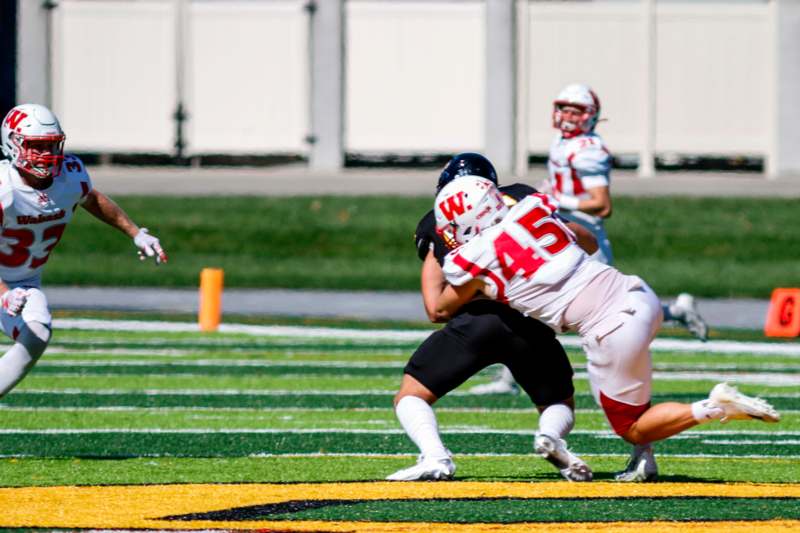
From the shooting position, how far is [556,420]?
7.88 meters

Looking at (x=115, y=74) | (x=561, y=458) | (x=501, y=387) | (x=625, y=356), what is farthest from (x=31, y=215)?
(x=115, y=74)

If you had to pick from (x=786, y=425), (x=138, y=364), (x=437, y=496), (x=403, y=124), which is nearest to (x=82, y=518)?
(x=437, y=496)

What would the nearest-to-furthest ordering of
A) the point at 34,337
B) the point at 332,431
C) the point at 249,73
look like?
→ 1. the point at 34,337
2. the point at 332,431
3. the point at 249,73

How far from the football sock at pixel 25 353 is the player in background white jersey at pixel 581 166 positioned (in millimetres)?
3983

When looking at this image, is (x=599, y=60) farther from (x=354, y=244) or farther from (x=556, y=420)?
(x=556, y=420)

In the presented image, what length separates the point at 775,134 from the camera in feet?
80.3

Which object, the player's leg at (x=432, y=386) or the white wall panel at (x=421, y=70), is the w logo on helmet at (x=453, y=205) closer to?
the player's leg at (x=432, y=386)

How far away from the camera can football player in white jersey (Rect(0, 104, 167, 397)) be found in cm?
862

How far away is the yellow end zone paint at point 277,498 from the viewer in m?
6.62

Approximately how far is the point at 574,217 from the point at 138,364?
135 inches

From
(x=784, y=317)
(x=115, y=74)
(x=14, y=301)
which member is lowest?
(x=784, y=317)

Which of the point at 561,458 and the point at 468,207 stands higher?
the point at 468,207

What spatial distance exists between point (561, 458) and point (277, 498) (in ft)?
4.00

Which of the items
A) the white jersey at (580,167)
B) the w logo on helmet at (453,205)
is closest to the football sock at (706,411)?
the w logo on helmet at (453,205)
